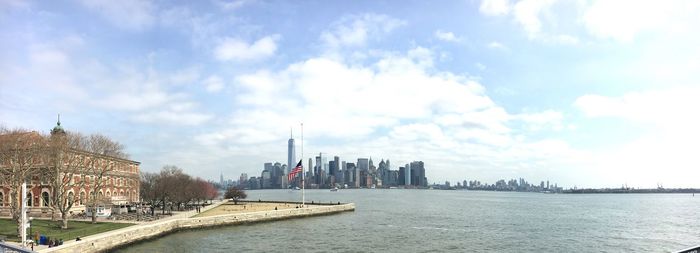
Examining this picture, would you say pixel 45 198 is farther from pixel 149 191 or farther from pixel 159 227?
pixel 159 227

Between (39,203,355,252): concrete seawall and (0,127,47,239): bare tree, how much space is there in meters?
13.0

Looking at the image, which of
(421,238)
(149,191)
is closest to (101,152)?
(149,191)

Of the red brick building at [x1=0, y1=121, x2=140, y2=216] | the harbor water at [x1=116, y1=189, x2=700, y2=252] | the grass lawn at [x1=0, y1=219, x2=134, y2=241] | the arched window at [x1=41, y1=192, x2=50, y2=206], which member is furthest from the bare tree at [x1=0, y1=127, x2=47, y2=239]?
the harbor water at [x1=116, y1=189, x2=700, y2=252]

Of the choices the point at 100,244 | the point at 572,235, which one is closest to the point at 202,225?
the point at 100,244

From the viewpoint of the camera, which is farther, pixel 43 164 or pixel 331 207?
pixel 331 207

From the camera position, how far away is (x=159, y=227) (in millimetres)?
65688

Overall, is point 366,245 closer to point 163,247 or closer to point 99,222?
point 163,247

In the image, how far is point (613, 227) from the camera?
3492 inches

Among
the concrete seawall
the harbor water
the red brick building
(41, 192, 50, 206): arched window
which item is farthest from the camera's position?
(41, 192, 50, 206): arched window

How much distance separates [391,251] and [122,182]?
235ft

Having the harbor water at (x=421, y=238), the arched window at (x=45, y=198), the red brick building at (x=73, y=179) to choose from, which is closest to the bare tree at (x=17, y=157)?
the red brick building at (x=73, y=179)

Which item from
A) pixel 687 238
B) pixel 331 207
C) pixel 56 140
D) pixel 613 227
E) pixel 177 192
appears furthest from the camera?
pixel 331 207

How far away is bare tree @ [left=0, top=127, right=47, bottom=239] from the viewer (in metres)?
58.3

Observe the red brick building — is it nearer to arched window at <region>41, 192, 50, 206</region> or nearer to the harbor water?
arched window at <region>41, 192, 50, 206</region>
